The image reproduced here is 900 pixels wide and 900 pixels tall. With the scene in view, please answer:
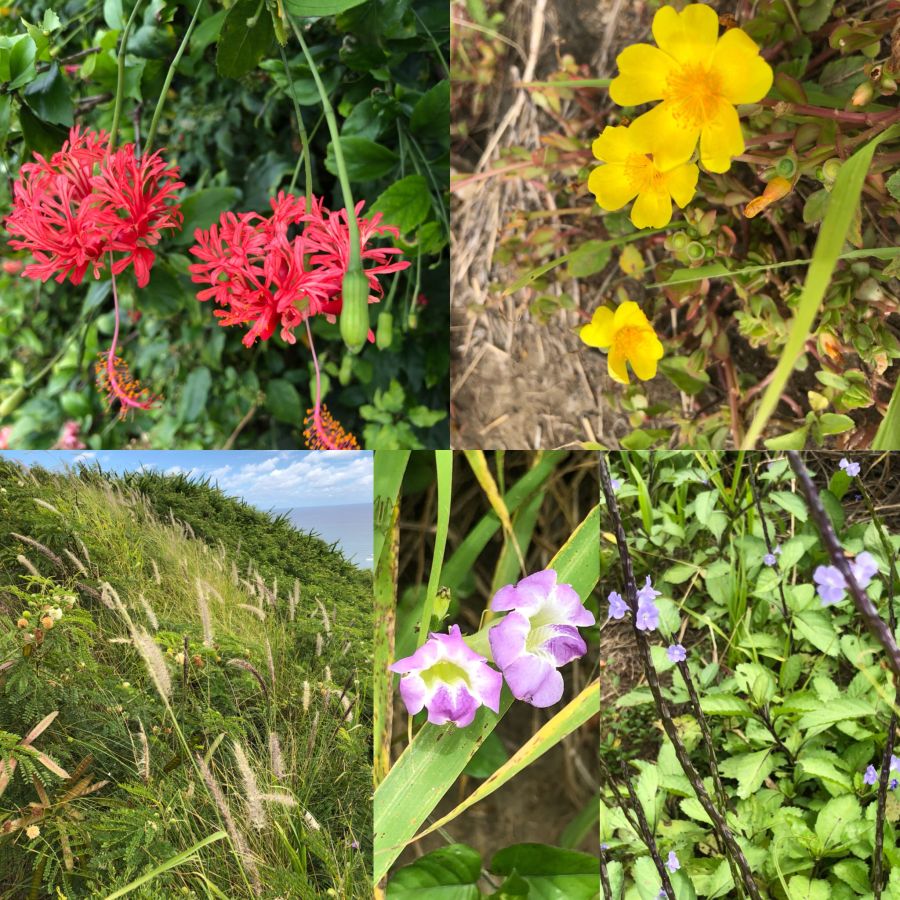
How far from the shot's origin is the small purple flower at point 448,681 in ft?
2.02

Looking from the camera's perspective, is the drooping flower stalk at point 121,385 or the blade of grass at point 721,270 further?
the drooping flower stalk at point 121,385

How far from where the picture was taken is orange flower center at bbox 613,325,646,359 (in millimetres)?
792

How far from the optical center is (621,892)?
63 cm

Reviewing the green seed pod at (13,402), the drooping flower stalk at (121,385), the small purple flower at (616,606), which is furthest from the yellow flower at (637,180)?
the green seed pod at (13,402)

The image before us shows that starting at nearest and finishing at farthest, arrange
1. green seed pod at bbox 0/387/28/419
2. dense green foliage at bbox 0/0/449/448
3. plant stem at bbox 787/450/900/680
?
plant stem at bbox 787/450/900/680
dense green foliage at bbox 0/0/449/448
green seed pod at bbox 0/387/28/419

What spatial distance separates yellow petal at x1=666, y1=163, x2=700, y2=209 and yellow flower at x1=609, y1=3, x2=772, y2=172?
0.06ft

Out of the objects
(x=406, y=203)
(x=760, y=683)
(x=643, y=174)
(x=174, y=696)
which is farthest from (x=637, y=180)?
(x=174, y=696)

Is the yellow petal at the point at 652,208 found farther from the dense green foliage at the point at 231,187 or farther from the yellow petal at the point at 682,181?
the dense green foliage at the point at 231,187

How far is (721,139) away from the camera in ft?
2.02

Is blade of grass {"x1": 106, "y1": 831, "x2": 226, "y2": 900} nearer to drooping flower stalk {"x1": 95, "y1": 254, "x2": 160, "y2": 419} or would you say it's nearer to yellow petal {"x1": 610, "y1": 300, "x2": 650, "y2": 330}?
drooping flower stalk {"x1": 95, "y1": 254, "x2": 160, "y2": 419}

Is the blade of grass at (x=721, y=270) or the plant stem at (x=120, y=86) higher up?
the plant stem at (x=120, y=86)

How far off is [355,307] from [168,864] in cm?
43

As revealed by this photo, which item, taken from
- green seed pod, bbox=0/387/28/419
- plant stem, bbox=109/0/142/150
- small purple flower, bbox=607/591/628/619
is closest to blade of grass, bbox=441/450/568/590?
small purple flower, bbox=607/591/628/619

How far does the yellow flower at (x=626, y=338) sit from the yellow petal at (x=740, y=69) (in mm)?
225
